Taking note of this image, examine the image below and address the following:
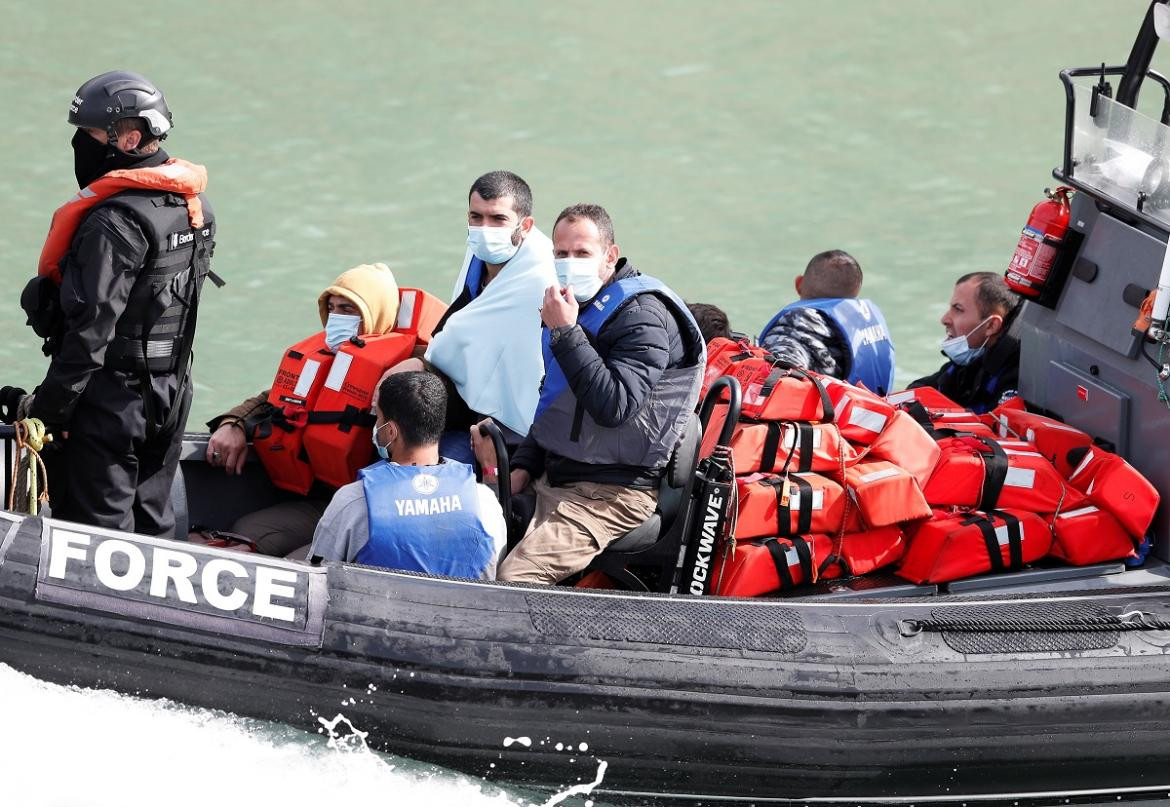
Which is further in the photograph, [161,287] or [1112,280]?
[1112,280]

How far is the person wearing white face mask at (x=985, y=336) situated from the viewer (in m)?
5.09

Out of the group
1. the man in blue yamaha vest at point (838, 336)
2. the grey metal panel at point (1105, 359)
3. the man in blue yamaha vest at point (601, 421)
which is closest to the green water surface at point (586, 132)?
the man in blue yamaha vest at point (838, 336)

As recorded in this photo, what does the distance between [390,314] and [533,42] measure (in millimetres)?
6798

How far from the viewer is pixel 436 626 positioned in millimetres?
3609

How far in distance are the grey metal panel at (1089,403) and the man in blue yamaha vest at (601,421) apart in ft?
4.01

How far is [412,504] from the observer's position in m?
3.67

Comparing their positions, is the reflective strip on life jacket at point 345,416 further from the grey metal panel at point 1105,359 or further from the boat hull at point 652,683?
the grey metal panel at point 1105,359

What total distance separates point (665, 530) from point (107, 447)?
136cm

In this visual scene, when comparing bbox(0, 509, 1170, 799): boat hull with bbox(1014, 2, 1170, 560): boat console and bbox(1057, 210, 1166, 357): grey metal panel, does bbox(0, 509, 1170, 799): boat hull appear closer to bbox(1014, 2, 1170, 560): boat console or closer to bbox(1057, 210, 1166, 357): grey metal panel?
bbox(1014, 2, 1170, 560): boat console

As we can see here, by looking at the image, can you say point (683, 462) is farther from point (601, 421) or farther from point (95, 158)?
point (95, 158)

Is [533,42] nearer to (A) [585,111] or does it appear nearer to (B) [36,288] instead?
(A) [585,111]

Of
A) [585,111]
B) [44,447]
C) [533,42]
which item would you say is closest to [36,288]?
[44,447]

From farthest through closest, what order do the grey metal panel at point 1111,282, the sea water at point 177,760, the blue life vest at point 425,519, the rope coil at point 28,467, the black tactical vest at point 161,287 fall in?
1. the grey metal panel at point 1111,282
2. the black tactical vest at point 161,287
3. the rope coil at point 28,467
4. the blue life vest at point 425,519
5. the sea water at point 177,760

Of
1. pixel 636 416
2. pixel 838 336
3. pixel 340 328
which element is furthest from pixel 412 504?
pixel 838 336
